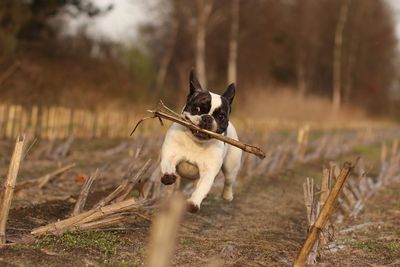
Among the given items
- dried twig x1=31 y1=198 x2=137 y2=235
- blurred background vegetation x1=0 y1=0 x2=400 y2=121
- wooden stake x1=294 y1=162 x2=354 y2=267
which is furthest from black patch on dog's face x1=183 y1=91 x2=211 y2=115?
blurred background vegetation x1=0 y1=0 x2=400 y2=121

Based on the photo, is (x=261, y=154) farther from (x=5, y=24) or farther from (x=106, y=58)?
(x=106, y=58)

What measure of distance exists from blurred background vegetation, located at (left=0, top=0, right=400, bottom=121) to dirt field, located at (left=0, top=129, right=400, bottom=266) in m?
10.5

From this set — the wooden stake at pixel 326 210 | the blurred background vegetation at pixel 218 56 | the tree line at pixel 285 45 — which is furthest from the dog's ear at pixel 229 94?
the tree line at pixel 285 45

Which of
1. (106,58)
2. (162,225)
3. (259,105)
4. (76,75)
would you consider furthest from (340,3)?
(162,225)

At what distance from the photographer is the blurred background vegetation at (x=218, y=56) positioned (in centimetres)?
2209

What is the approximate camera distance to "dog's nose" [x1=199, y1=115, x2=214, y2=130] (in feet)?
19.7

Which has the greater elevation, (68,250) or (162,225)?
(162,225)

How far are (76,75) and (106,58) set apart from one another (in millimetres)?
3532

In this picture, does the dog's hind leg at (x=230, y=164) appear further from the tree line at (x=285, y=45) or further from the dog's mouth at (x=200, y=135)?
the tree line at (x=285, y=45)

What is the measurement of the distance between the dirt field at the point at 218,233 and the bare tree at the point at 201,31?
19077mm

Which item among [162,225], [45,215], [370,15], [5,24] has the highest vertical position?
[370,15]

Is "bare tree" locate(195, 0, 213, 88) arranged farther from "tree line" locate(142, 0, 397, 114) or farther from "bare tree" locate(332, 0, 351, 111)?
"bare tree" locate(332, 0, 351, 111)

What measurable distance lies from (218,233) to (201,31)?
24464 mm

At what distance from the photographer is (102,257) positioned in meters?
5.12
